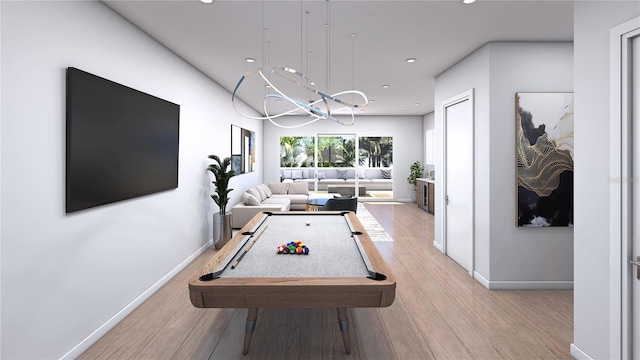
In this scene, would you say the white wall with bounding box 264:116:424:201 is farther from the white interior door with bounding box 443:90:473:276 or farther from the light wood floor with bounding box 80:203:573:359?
the light wood floor with bounding box 80:203:573:359

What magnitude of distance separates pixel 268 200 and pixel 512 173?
507 cm

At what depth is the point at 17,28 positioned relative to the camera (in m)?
1.91

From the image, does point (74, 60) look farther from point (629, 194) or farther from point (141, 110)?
point (629, 194)

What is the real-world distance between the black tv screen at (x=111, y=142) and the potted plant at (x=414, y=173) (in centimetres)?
748

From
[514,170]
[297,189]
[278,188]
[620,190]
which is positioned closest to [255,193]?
[278,188]

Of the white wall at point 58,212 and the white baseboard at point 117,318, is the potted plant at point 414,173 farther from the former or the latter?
the white wall at point 58,212

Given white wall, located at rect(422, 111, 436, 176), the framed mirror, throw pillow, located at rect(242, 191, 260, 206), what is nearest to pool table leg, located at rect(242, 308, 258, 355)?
the framed mirror

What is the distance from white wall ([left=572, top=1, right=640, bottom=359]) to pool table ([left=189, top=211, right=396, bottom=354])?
4.42 feet

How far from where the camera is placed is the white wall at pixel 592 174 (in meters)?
2.04

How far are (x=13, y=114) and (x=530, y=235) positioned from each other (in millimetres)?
4287

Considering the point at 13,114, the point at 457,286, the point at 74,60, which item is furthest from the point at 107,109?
the point at 457,286

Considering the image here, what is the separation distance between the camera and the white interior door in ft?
12.9

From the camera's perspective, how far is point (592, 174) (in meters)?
2.16

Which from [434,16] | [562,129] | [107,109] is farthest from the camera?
[562,129]
